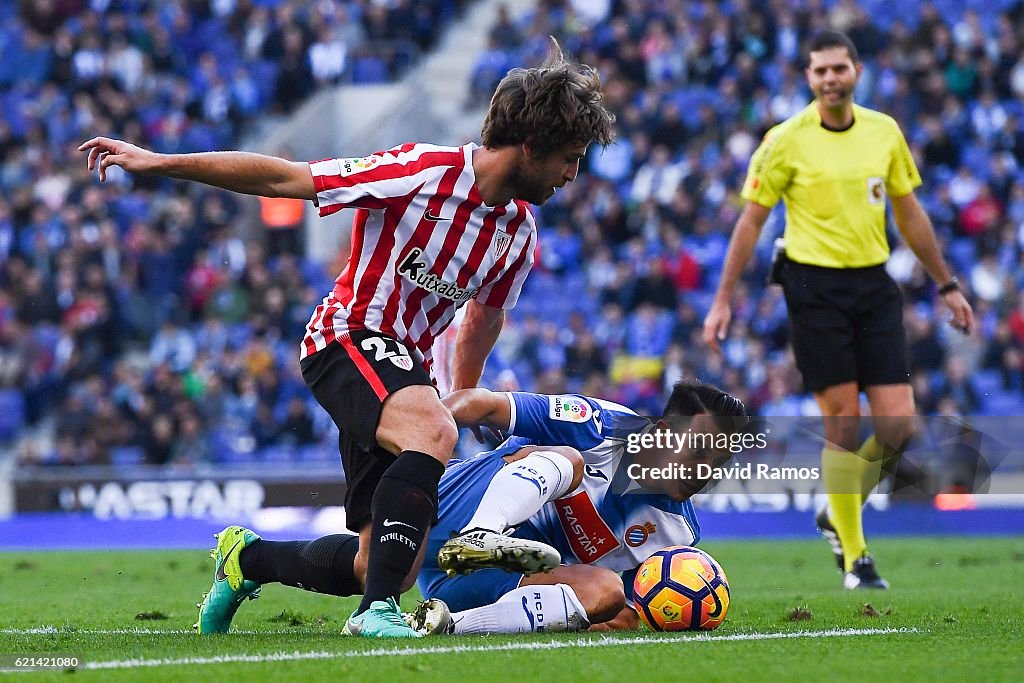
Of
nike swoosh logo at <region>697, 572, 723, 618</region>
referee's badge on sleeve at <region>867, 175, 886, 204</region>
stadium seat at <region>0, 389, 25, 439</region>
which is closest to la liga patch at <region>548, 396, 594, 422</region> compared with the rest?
nike swoosh logo at <region>697, 572, 723, 618</region>

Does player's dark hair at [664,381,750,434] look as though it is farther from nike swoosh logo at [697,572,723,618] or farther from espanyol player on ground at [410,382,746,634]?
nike swoosh logo at [697,572,723,618]

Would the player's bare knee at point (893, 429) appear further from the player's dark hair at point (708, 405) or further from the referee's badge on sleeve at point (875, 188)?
the player's dark hair at point (708, 405)

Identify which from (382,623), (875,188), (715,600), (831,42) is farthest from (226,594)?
(831,42)

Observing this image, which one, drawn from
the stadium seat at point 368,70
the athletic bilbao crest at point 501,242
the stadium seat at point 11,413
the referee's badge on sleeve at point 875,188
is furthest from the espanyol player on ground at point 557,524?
the stadium seat at point 368,70

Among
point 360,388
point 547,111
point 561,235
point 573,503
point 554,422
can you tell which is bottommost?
point 573,503

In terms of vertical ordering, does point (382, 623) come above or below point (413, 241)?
below

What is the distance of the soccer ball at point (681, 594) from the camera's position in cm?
558

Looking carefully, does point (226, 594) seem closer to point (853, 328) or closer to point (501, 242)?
point (501, 242)

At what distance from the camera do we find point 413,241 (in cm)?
546

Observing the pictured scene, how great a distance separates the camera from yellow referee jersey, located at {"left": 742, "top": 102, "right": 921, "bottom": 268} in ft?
25.9

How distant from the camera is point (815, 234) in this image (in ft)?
26.1

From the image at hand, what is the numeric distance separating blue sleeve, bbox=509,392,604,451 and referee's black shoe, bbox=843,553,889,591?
2.51 meters

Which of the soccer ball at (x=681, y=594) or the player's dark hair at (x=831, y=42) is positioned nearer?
the soccer ball at (x=681, y=594)

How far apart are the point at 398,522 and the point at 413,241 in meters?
1.02
